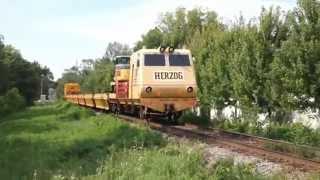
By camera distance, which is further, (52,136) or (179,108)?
(179,108)

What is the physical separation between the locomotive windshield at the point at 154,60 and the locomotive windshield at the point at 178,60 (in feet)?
1.07

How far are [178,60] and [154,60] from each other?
0.99m

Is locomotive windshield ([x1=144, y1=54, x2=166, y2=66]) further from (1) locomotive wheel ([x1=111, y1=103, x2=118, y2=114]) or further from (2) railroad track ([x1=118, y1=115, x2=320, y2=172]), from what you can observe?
(1) locomotive wheel ([x1=111, y1=103, x2=118, y2=114])

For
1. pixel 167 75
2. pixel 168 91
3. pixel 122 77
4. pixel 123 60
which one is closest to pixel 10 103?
pixel 123 60

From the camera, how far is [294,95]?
22.0 metres

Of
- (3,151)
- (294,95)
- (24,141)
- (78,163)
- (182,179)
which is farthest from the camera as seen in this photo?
(294,95)

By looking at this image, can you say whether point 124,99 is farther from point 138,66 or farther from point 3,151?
point 3,151

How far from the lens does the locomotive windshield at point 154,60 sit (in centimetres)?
2428

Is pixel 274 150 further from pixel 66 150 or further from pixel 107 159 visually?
pixel 66 150

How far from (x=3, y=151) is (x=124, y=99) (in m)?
11.3

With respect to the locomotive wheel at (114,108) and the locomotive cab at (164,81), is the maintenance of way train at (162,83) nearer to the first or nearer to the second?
the locomotive cab at (164,81)

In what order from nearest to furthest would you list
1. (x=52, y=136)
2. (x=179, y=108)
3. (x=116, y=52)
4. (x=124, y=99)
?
(x=52, y=136) → (x=179, y=108) → (x=124, y=99) → (x=116, y=52)

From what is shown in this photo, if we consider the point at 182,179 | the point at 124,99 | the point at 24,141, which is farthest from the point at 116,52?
the point at 182,179

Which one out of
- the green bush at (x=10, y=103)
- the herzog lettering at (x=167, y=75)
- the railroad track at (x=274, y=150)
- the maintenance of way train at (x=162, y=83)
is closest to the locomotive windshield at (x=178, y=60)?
the maintenance of way train at (x=162, y=83)
